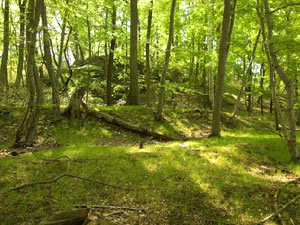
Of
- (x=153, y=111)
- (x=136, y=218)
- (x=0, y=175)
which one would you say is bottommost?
(x=136, y=218)

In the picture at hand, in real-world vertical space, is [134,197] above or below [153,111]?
below

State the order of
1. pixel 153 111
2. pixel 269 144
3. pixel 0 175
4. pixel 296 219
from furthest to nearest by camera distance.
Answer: pixel 153 111 → pixel 269 144 → pixel 0 175 → pixel 296 219

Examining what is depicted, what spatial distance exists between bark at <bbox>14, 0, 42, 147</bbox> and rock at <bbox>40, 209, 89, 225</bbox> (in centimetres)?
→ 496

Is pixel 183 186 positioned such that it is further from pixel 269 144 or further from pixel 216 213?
pixel 269 144

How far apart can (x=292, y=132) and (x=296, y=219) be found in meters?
3.12

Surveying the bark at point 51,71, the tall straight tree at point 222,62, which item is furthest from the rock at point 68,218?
the bark at point 51,71

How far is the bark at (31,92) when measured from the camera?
25.3ft

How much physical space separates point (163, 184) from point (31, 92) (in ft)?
18.4

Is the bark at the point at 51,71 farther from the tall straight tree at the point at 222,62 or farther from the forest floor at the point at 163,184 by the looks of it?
the tall straight tree at the point at 222,62

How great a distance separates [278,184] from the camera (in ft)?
19.9

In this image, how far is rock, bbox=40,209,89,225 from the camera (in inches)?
165

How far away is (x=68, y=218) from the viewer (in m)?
4.31

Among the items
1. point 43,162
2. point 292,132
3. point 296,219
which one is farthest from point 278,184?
point 43,162

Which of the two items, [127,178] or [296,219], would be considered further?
[127,178]
